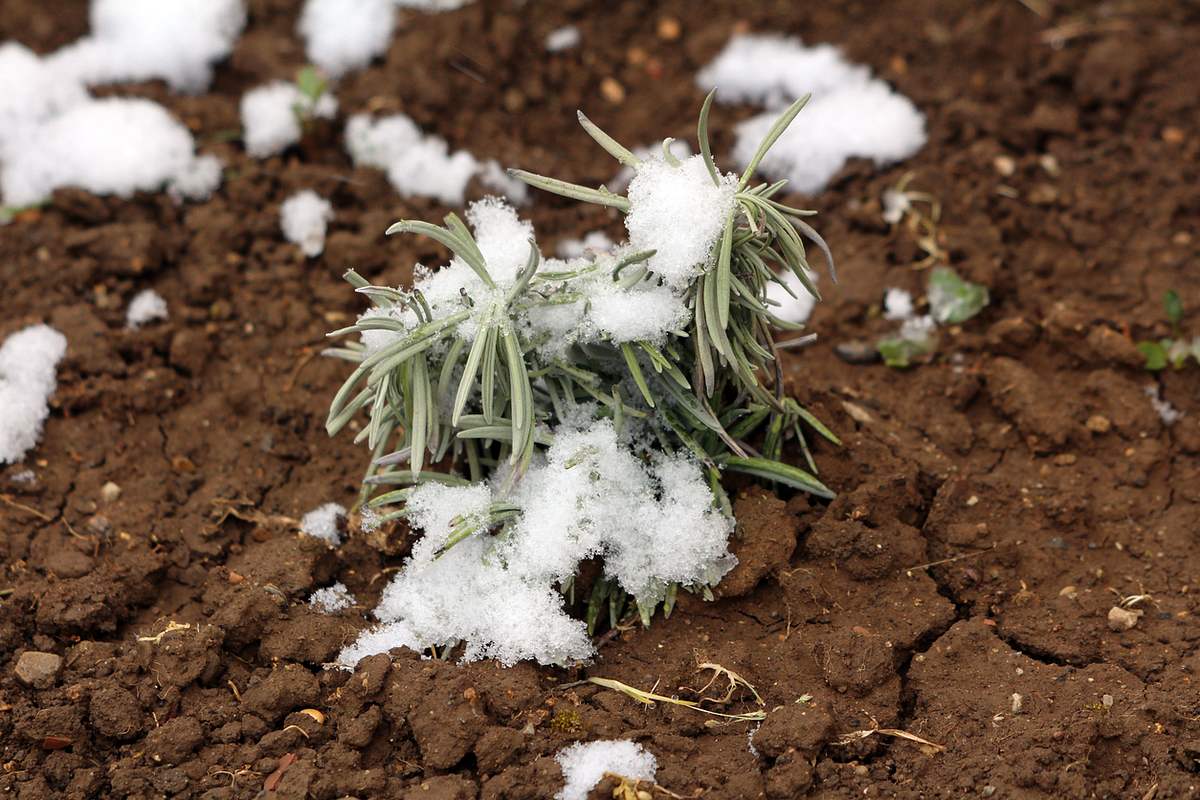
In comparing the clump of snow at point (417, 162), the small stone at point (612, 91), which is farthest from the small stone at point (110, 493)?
the small stone at point (612, 91)

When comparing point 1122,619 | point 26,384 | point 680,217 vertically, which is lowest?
point 1122,619

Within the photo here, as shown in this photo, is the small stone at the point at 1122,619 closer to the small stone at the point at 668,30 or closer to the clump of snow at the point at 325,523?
the clump of snow at the point at 325,523

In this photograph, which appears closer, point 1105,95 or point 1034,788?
point 1034,788

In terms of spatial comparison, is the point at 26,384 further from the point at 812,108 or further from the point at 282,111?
the point at 812,108

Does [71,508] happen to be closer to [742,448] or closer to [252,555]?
[252,555]

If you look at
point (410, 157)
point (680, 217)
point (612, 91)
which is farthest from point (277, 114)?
point (680, 217)

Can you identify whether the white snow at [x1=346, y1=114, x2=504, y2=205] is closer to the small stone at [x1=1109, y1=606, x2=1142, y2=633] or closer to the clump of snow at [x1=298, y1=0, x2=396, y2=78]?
the clump of snow at [x1=298, y1=0, x2=396, y2=78]

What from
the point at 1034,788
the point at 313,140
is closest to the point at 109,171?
the point at 313,140
